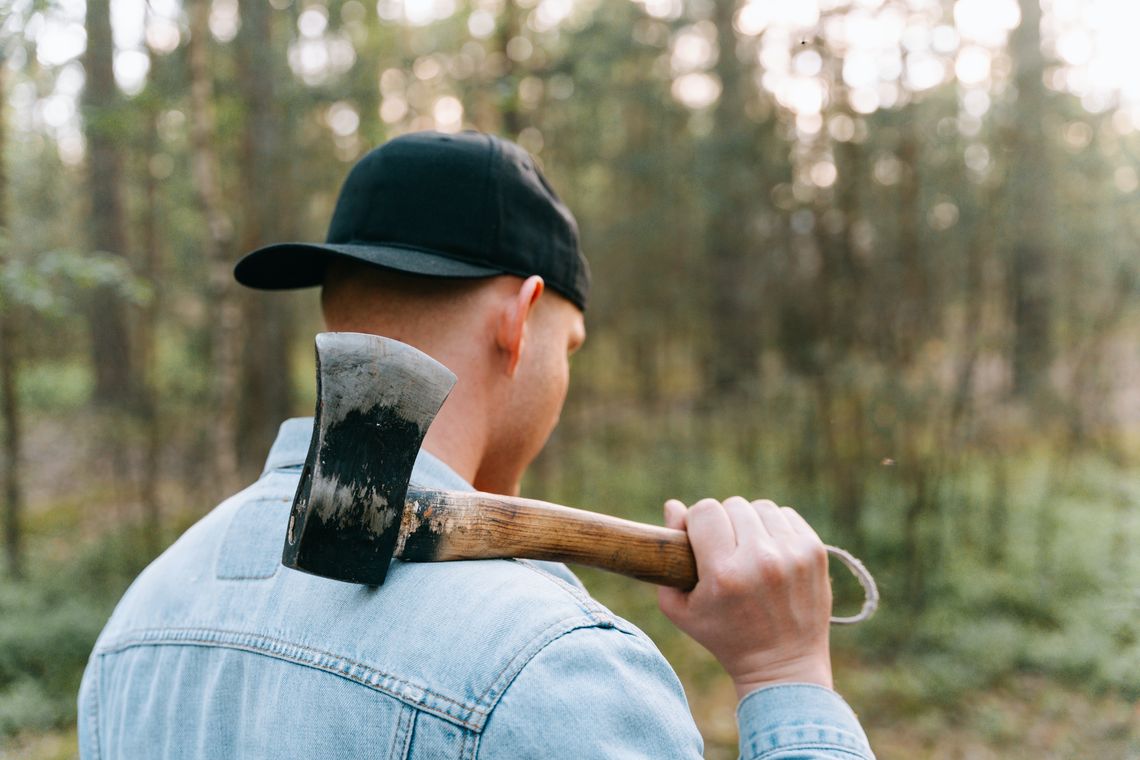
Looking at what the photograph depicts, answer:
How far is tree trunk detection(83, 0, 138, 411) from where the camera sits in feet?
29.7

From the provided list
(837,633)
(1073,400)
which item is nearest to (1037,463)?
(1073,400)

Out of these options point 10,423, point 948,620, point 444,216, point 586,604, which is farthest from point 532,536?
point 10,423

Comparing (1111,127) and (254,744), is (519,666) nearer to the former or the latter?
(254,744)

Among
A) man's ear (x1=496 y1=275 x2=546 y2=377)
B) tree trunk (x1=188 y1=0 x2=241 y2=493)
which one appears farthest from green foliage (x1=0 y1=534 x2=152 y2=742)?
man's ear (x1=496 y1=275 x2=546 y2=377)

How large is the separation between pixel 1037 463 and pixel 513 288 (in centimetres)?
850

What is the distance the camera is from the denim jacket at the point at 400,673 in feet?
3.56

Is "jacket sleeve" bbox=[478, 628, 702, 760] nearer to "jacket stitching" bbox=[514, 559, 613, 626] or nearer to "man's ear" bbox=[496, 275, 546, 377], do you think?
A: "jacket stitching" bbox=[514, 559, 613, 626]

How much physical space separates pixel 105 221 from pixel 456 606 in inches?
465

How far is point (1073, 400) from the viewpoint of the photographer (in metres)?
8.43

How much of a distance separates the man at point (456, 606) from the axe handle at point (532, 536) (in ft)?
0.14

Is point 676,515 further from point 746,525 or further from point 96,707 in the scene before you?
point 96,707

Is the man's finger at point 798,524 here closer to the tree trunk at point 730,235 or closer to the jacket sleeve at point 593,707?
the jacket sleeve at point 593,707

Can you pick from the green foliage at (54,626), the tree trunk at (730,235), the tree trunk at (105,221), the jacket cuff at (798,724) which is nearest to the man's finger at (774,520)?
the jacket cuff at (798,724)

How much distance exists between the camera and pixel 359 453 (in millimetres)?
1215
